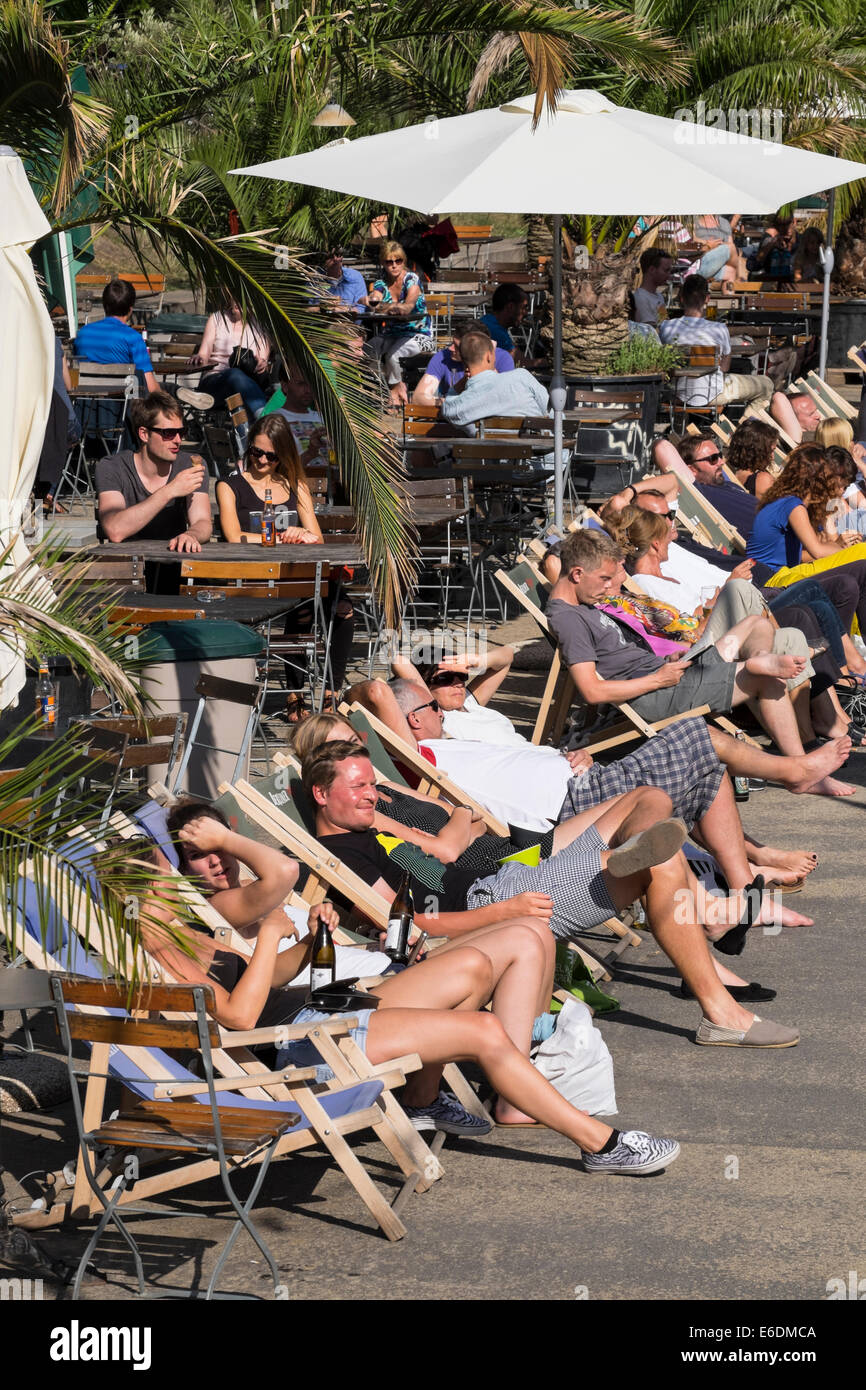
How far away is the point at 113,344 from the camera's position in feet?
43.5

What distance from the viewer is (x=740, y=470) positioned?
37.0 feet

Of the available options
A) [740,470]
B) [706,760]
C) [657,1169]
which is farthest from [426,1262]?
[740,470]

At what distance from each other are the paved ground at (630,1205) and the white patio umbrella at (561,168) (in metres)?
4.07

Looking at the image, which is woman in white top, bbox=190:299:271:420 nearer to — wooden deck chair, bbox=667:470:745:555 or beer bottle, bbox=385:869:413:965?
wooden deck chair, bbox=667:470:745:555

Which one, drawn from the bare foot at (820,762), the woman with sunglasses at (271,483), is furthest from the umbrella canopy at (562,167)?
the bare foot at (820,762)

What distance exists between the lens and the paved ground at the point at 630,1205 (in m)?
4.06

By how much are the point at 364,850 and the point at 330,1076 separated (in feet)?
4.01

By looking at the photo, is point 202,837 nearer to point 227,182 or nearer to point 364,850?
point 364,850

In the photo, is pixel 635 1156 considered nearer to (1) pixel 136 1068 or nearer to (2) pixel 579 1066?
(2) pixel 579 1066

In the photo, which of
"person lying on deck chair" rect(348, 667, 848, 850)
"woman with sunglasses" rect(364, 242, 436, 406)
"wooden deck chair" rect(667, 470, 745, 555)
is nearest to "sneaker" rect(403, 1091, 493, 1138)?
"person lying on deck chair" rect(348, 667, 848, 850)

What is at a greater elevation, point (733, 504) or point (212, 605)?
point (212, 605)

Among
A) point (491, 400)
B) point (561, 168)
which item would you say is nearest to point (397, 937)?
point (561, 168)

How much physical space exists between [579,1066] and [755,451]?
6.78 m

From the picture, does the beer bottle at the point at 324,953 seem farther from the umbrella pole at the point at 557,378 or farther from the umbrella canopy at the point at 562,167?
the umbrella pole at the point at 557,378
